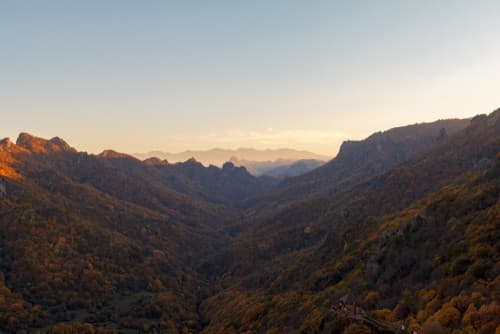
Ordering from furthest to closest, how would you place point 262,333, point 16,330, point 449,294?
point 16,330
point 262,333
point 449,294

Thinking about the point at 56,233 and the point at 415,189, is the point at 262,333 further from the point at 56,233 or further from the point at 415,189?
the point at 56,233

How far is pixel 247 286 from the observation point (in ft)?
462

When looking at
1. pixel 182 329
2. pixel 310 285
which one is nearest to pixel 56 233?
pixel 182 329

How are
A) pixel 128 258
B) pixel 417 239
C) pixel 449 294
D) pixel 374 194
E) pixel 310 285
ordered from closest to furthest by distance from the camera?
pixel 449 294 → pixel 417 239 → pixel 310 285 → pixel 374 194 → pixel 128 258

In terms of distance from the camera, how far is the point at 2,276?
142 meters

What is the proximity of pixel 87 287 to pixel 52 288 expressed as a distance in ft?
43.0

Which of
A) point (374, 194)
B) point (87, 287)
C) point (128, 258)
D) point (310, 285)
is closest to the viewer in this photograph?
point (310, 285)

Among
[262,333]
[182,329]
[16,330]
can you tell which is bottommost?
[182,329]

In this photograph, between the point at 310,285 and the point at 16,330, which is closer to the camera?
the point at 310,285

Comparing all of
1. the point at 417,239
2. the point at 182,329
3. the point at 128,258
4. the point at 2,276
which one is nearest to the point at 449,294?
the point at 417,239

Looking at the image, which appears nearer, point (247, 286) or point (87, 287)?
point (247, 286)

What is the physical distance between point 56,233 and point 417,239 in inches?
6787

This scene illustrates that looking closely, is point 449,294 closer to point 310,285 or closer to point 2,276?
point 310,285

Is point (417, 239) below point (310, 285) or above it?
above
